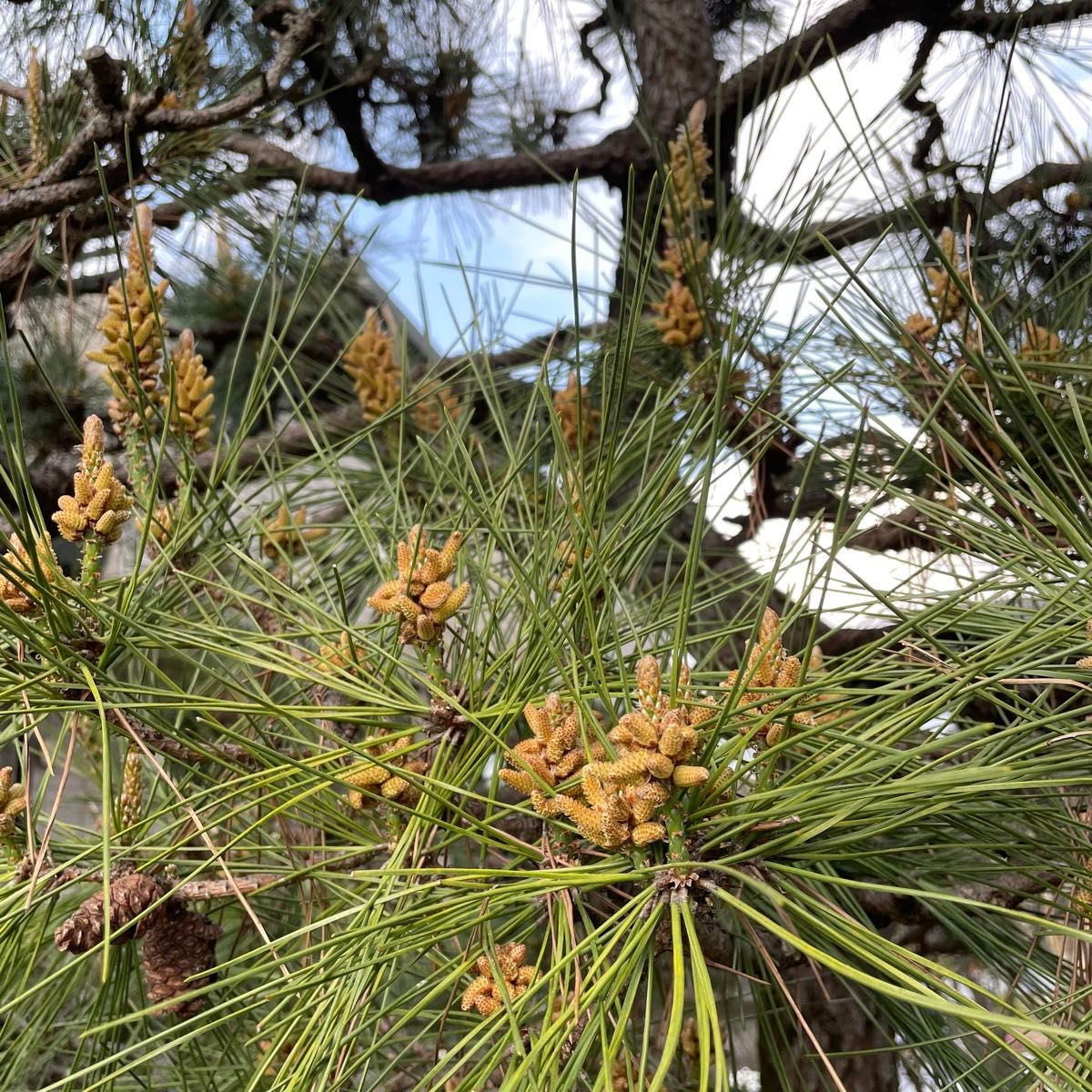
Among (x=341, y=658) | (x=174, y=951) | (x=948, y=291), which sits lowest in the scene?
(x=174, y=951)

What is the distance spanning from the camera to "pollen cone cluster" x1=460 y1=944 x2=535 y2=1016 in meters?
0.30

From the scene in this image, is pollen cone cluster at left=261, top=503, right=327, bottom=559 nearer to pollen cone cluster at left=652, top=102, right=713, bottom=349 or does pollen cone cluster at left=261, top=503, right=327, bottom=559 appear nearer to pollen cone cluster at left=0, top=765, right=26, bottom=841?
pollen cone cluster at left=0, top=765, right=26, bottom=841

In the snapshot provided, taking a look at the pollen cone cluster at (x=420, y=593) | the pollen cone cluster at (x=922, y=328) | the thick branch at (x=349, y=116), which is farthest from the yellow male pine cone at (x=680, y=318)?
the thick branch at (x=349, y=116)

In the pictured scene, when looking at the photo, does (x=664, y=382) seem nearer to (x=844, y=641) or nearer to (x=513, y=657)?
(x=844, y=641)

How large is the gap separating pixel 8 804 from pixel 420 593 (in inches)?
6.5

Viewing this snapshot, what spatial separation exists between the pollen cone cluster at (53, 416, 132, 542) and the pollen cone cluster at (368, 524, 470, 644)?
0.29 feet

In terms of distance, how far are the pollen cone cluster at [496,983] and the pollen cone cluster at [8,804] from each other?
0.17m

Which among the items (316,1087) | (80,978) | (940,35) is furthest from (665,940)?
(940,35)

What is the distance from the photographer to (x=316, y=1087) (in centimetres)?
27

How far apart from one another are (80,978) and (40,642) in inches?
12.4

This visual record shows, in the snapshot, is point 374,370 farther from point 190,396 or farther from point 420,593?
point 420,593

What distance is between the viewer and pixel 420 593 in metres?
0.36

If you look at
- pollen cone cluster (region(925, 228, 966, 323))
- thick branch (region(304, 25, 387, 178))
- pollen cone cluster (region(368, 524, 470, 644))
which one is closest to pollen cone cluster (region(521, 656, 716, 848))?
pollen cone cluster (region(368, 524, 470, 644))

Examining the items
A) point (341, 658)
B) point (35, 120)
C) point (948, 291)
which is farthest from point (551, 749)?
point (35, 120)
